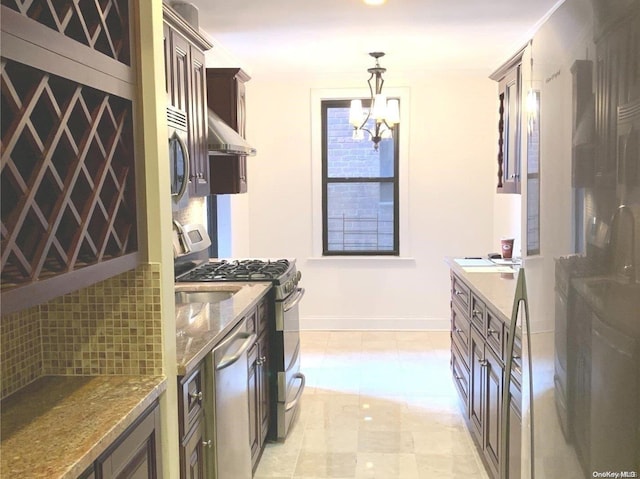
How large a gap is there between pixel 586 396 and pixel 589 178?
397 mm

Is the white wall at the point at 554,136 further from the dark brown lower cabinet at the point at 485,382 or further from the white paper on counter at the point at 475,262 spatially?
the white paper on counter at the point at 475,262

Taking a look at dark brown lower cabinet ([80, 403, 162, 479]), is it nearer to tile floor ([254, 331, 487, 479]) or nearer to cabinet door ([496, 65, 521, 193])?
tile floor ([254, 331, 487, 479])

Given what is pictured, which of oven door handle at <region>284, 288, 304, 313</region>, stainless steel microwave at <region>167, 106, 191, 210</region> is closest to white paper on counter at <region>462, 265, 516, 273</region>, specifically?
oven door handle at <region>284, 288, 304, 313</region>

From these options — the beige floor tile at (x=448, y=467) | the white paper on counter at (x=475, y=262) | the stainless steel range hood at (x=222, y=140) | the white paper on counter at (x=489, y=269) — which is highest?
the stainless steel range hood at (x=222, y=140)

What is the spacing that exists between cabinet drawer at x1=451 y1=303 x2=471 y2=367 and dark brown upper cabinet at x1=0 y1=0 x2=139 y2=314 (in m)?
2.32

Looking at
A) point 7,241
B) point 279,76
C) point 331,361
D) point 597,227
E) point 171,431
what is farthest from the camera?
point 279,76

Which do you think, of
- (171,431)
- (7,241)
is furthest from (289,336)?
(7,241)

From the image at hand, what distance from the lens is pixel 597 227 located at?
40.1 inches

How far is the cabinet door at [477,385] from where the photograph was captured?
3.02 metres

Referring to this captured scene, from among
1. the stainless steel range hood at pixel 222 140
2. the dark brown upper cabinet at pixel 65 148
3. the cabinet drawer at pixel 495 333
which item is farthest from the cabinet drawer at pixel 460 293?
the dark brown upper cabinet at pixel 65 148

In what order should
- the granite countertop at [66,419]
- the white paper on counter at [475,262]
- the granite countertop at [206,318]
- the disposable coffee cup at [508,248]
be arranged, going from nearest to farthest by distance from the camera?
the granite countertop at [66,419] → the granite countertop at [206,318] → the white paper on counter at [475,262] → the disposable coffee cup at [508,248]

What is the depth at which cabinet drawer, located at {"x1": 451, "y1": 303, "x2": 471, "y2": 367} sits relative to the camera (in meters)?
3.52

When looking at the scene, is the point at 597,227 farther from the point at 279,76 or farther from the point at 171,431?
the point at 279,76

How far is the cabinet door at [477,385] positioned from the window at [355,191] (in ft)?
9.12
